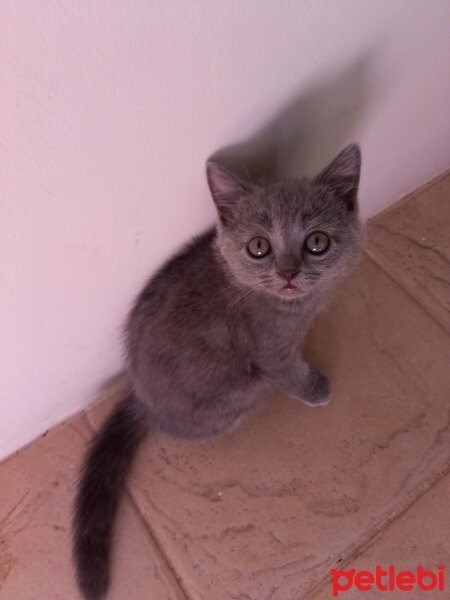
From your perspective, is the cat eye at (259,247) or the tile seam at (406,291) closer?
the cat eye at (259,247)

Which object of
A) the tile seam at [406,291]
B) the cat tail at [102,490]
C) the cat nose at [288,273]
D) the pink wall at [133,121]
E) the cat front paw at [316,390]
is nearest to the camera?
the pink wall at [133,121]

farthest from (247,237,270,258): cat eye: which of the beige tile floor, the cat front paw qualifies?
the beige tile floor

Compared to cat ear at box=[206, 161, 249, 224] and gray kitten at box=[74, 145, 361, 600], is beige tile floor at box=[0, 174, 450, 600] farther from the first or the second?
cat ear at box=[206, 161, 249, 224]

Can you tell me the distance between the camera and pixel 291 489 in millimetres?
1126

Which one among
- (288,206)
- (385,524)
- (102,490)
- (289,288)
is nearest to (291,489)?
(385,524)

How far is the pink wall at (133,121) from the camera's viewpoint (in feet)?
2.04

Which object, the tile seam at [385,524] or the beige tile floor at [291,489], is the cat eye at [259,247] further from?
the tile seam at [385,524]

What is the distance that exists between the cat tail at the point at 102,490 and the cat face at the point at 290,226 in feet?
1.49

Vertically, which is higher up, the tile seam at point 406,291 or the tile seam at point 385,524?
the tile seam at point 406,291

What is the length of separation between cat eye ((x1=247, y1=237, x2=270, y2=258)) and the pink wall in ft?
0.45

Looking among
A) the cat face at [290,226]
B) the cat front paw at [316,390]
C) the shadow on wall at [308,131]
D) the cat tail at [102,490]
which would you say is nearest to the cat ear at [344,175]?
the cat face at [290,226]

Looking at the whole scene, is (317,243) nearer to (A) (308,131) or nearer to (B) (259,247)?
(B) (259,247)

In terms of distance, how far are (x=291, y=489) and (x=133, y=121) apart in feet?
2.72

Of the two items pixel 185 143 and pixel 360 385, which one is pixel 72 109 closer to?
pixel 185 143
